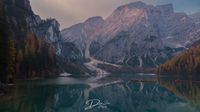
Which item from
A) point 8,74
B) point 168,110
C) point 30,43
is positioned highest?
point 30,43

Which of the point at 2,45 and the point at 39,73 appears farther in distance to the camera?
the point at 39,73

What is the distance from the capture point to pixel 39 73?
603 ft

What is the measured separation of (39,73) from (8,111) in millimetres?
136220

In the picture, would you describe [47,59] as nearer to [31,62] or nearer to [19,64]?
[31,62]

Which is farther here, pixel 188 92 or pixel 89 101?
pixel 188 92

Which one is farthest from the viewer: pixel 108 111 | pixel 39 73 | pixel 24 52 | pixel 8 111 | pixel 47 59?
pixel 47 59

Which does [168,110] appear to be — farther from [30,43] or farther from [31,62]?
[30,43]

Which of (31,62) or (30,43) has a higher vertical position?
(30,43)

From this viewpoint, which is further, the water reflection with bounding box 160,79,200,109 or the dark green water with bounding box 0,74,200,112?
the water reflection with bounding box 160,79,200,109

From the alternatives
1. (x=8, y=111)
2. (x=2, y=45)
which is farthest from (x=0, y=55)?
(x=8, y=111)

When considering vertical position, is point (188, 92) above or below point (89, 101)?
below

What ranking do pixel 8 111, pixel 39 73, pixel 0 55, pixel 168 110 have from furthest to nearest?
pixel 39 73, pixel 0 55, pixel 168 110, pixel 8 111

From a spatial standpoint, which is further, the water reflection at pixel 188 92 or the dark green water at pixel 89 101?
the water reflection at pixel 188 92

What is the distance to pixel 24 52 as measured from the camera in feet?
563
